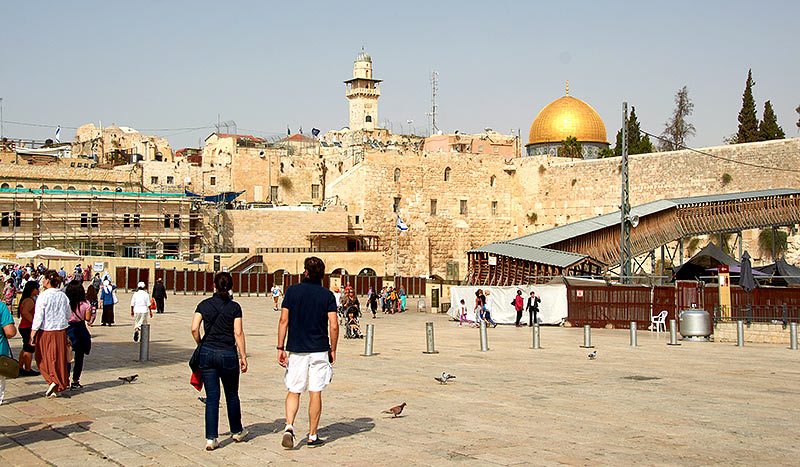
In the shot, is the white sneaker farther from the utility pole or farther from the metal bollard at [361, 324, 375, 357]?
the utility pole

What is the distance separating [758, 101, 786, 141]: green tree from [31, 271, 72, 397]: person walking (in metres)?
39.5

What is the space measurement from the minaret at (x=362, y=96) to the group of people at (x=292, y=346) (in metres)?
65.9

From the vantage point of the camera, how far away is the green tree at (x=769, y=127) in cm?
4053

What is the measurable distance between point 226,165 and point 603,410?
39.9 metres

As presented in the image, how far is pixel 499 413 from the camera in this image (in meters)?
7.18

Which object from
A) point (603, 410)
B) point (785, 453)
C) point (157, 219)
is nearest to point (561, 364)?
point (603, 410)

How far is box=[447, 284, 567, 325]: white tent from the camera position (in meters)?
22.1

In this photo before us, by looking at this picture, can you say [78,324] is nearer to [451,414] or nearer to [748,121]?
[451,414]

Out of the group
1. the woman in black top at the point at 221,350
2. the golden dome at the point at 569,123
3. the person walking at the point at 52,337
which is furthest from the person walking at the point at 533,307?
the golden dome at the point at 569,123

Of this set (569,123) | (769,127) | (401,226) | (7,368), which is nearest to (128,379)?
(7,368)

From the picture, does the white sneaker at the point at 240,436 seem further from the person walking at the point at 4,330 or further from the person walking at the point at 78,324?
the person walking at the point at 78,324

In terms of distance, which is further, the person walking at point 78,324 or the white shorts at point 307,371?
the person walking at point 78,324

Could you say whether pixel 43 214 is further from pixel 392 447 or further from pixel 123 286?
pixel 392 447

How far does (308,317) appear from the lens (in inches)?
235
